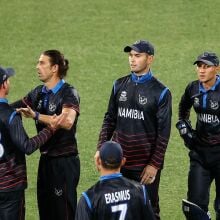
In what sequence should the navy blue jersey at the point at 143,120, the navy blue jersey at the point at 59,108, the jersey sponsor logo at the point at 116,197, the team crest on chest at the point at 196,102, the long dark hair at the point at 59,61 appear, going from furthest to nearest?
1. the team crest on chest at the point at 196,102
2. the long dark hair at the point at 59,61
3. the navy blue jersey at the point at 59,108
4. the navy blue jersey at the point at 143,120
5. the jersey sponsor logo at the point at 116,197

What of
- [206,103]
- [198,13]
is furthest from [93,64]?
[206,103]

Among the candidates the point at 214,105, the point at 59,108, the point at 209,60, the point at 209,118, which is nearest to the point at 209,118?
the point at 209,118

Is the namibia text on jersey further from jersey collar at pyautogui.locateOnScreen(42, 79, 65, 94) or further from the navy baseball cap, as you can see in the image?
the navy baseball cap

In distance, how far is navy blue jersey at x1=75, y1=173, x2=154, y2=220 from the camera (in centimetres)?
632

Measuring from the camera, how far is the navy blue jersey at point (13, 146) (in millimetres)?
7387

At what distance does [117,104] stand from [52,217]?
1338 millimetres

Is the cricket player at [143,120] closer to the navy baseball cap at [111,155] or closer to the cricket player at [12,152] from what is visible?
the cricket player at [12,152]

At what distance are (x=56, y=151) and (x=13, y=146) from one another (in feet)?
2.23

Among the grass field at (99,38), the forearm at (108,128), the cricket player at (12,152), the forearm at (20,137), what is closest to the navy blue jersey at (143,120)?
the forearm at (108,128)

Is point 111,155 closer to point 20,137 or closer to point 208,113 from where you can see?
point 20,137

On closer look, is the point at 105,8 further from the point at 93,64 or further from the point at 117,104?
the point at 117,104

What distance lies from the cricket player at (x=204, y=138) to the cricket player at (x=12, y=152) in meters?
1.73

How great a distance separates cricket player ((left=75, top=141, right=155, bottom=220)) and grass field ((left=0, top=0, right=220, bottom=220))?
480cm

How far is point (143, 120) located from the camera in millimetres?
8016
